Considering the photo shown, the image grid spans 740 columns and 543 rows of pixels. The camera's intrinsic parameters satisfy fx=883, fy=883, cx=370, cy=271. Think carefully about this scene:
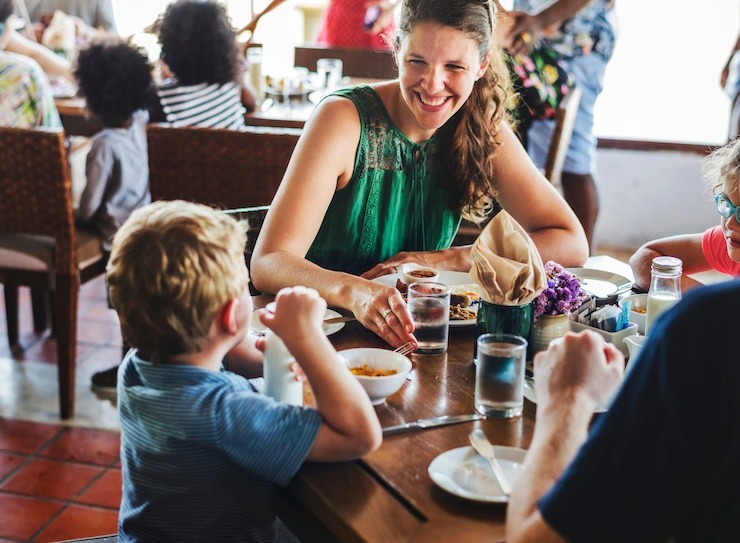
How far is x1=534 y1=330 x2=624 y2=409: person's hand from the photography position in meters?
0.96

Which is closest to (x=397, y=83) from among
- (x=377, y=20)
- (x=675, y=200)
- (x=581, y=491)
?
(x=581, y=491)

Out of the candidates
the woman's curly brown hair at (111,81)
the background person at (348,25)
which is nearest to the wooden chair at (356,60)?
the background person at (348,25)

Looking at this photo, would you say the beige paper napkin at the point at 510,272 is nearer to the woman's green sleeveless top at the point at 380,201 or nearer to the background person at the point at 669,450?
the background person at the point at 669,450

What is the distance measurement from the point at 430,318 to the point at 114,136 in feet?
6.53

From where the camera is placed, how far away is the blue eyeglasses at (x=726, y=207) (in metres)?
1.58

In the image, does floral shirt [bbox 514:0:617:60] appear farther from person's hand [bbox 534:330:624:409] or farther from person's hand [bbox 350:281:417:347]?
person's hand [bbox 534:330:624:409]

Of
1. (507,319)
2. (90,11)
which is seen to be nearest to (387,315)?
(507,319)

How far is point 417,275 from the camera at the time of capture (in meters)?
1.64

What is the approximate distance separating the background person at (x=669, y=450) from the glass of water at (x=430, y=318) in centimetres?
62

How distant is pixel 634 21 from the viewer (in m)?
4.86

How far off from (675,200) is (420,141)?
314cm

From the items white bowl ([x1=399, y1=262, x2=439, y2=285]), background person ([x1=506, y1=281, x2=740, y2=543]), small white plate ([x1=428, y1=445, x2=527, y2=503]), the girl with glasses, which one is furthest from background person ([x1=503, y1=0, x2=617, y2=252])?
background person ([x1=506, y1=281, x2=740, y2=543])

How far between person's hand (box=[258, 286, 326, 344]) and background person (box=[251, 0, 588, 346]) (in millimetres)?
535

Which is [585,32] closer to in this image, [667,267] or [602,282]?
[602,282]
